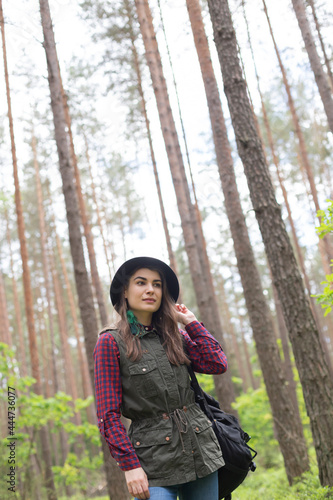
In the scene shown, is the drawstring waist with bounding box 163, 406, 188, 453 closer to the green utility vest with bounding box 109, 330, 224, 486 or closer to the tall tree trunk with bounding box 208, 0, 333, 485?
the green utility vest with bounding box 109, 330, 224, 486

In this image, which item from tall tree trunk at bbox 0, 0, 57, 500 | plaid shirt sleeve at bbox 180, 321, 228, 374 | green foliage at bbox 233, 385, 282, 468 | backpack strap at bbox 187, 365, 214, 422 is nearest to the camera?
backpack strap at bbox 187, 365, 214, 422

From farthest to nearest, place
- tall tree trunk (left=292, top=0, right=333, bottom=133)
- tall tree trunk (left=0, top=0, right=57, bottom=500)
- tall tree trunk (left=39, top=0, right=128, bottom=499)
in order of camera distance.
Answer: tall tree trunk (left=0, top=0, right=57, bottom=500) < tall tree trunk (left=292, top=0, right=333, bottom=133) < tall tree trunk (left=39, top=0, right=128, bottom=499)

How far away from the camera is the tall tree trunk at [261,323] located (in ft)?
23.9

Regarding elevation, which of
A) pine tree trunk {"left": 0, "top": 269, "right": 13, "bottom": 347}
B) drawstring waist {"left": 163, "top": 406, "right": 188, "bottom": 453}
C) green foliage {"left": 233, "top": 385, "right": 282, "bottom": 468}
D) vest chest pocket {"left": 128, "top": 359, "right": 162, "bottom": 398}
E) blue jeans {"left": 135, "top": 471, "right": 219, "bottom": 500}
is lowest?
green foliage {"left": 233, "top": 385, "right": 282, "bottom": 468}

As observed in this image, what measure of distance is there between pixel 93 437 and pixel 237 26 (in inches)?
511

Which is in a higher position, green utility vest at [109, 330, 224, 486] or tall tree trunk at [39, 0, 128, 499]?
tall tree trunk at [39, 0, 128, 499]

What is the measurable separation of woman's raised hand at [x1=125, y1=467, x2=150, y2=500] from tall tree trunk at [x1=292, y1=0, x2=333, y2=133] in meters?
9.84

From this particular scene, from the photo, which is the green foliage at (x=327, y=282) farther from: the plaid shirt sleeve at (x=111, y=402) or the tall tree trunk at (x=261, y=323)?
the tall tree trunk at (x=261, y=323)

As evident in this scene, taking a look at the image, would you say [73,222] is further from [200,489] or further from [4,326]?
[4,326]

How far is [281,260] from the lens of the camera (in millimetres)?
5402

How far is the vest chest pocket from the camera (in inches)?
100

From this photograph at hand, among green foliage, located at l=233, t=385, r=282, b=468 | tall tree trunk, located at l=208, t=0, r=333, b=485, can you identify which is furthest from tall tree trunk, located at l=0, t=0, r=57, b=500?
tall tree trunk, located at l=208, t=0, r=333, b=485

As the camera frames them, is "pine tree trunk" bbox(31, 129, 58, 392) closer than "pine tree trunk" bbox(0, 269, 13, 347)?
No

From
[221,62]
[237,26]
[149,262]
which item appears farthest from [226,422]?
[237,26]
